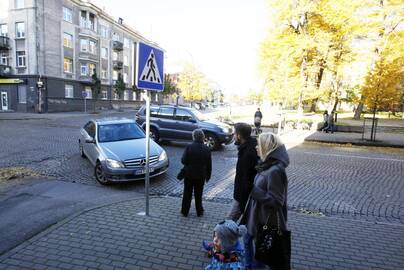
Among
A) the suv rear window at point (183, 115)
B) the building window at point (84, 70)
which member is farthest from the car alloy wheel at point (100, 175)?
the building window at point (84, 70)

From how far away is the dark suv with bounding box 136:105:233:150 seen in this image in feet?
40.1

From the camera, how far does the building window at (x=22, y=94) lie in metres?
32.7

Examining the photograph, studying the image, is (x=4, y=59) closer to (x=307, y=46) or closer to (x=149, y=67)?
(x=307, y=46)

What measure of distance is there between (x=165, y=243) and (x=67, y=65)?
3809 cm

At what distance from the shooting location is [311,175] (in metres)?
8.45

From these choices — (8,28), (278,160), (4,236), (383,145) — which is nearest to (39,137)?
(4,236)

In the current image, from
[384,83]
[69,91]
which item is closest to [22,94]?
[69,91]

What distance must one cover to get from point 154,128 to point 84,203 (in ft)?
25.1

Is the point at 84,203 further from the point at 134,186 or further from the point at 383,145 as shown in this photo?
the point at 383,145

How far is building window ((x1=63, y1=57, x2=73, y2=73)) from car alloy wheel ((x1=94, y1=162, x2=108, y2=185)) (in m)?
33.4

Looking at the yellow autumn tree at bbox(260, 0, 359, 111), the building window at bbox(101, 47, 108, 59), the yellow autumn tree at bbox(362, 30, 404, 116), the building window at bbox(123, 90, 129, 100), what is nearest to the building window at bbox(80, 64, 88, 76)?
the building window at bbox(101, 47, 108, 59)

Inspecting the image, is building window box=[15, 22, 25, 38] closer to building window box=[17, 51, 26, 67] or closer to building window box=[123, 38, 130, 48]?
building window box=[17, 51, 26, 67]

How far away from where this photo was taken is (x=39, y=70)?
3206 centimetres

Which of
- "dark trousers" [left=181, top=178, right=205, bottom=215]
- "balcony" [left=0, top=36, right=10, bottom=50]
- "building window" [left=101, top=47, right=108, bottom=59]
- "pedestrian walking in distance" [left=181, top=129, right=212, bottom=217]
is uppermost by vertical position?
"building window" [left=101, top=47, right=108, bottom=59]
